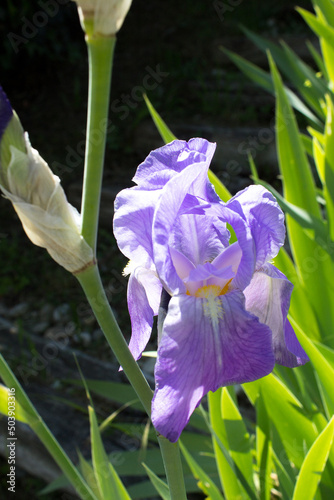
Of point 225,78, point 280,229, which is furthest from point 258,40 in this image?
point 280,229

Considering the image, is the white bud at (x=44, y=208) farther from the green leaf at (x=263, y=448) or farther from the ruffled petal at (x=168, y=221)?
the green leaf at (x=263, y=448)

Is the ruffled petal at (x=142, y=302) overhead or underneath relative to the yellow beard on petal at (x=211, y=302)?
underneath

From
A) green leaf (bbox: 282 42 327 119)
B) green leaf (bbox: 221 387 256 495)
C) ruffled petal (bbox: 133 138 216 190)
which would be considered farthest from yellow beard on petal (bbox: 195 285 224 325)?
green leaf (bbox: 282 42 327 119)

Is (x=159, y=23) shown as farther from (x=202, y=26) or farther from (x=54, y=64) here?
(x=54, y=64)

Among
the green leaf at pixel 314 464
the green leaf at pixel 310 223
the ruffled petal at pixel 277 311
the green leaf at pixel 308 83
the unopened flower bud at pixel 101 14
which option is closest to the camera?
the unopened flower bud at pixel 101 14

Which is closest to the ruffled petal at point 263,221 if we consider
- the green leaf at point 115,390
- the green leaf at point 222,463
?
the green leaf at point 222,463

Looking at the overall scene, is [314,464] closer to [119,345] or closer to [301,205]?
[119,345]
